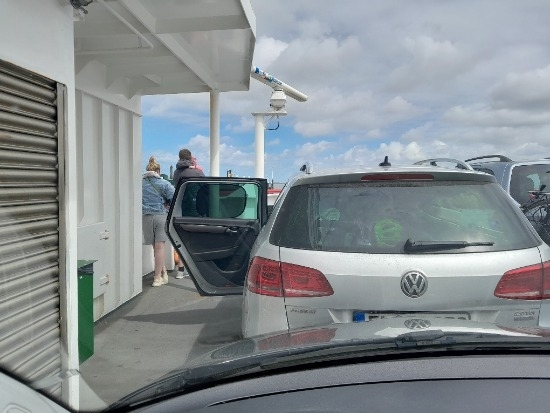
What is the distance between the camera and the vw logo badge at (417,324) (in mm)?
2188

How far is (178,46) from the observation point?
19.6ft

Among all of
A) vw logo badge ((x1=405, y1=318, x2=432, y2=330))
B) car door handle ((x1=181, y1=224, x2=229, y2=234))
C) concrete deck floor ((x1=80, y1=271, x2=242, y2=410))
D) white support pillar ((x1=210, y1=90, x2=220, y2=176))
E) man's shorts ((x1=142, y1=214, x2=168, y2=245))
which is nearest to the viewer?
vw logo badge ((x1=405, y1=318, x2=432, y2=330))

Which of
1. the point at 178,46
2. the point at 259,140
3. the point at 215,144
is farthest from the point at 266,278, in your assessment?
the point at 259,140

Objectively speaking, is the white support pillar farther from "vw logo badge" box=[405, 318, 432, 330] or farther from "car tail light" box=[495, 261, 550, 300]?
"vw logo badge" box=[405, 318, 432, 330]

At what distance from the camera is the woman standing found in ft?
27.2

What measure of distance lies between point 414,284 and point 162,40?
12.1 feet

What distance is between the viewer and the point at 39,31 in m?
3.34

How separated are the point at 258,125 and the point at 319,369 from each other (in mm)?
10092

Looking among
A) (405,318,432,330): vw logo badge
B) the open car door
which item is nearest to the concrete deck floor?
the open car door

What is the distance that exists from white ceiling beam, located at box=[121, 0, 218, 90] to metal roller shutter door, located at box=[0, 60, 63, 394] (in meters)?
1.52

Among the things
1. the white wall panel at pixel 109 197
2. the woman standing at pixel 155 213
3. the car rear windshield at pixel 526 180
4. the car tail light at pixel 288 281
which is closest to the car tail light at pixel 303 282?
the car tail light at pixel 288 281

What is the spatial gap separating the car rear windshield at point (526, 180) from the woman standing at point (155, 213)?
196 inches

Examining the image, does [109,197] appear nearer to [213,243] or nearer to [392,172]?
[213,243]

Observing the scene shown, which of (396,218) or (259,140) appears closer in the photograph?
(396,218)
